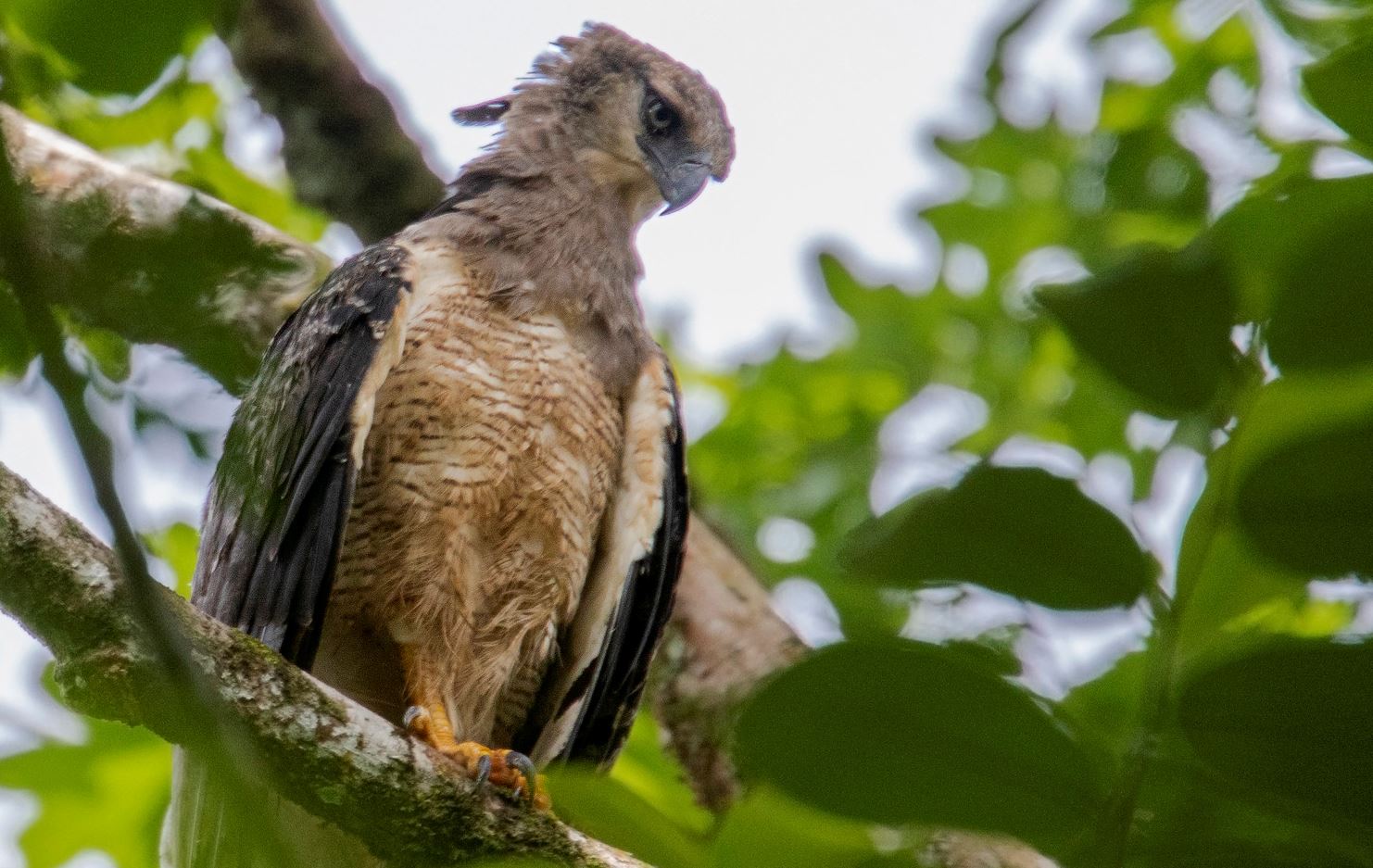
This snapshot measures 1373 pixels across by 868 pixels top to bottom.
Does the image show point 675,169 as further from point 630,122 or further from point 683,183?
point 630,122

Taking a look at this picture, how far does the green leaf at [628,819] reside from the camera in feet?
5.20

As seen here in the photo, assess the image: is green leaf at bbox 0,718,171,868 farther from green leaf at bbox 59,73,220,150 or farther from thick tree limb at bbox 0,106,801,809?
green leaf at bbox 59,73,220,150

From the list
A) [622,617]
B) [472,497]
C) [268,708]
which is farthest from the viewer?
[622,617]

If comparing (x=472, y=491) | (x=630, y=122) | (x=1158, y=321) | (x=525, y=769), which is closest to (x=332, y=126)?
(x=630, y=122)

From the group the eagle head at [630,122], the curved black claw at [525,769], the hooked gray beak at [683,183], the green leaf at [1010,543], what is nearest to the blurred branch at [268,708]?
the curved black claw at [525,769]

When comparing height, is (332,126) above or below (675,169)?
above

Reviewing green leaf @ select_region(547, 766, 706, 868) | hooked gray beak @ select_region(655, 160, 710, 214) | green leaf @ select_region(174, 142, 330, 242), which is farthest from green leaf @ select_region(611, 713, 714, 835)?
green leaf @ select_region(547, 766, 706, 868)

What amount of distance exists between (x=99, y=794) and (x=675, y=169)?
2.56 m

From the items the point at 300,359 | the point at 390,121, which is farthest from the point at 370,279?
A: the point at 390,121

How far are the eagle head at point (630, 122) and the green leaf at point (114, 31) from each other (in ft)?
11.3

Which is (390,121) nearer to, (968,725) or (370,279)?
(370,279)

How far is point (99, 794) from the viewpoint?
3.82m

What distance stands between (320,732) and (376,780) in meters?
0.16

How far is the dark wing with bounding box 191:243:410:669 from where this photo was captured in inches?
135
